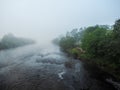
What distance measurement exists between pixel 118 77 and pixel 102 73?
331 centimetres

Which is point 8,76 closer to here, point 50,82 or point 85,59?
point 50,82

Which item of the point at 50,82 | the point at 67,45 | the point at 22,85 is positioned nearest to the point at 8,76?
the point at 22,85

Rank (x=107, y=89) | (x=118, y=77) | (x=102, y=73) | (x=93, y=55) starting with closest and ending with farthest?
(x=107, y=89)
(x=118, y=77)
(x=102, y=73)
(x=93, y=55)

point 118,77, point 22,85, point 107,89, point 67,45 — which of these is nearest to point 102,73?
point 118,77

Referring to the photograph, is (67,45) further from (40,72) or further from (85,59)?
(40,72)

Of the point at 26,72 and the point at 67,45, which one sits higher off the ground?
the point at 67,45

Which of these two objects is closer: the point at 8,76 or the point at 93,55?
the point at 8,76

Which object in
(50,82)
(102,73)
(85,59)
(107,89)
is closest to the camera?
(107,89)

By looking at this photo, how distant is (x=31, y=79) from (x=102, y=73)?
1419 cm

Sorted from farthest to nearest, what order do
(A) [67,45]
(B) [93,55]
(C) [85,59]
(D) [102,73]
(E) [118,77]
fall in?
(A) [67,45] < (C) [85,59] < (B) [93,55] < (D) [102,73] < (E) [118,77]

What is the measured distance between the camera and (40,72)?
27.1 m

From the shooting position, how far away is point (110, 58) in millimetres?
27188

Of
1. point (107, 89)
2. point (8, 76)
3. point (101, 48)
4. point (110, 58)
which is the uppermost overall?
point (101, 48)

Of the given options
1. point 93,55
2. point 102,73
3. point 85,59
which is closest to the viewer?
point 102,73
